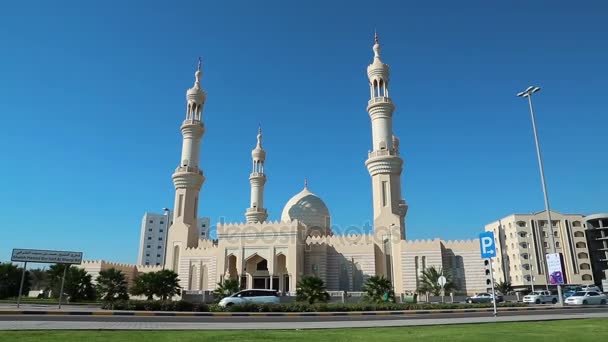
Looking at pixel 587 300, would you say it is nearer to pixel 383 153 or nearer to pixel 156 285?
pixel 383 153

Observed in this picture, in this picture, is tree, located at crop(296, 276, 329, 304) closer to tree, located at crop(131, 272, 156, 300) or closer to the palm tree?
the palm tree

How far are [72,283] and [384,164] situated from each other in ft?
102

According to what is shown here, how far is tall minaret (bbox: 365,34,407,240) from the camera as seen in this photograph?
144ft

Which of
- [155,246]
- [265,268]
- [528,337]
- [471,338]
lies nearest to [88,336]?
[471,338]

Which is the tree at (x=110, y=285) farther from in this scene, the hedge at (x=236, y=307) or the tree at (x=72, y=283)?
the hedge at (x=236, y=307)

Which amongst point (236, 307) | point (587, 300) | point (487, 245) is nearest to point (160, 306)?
point (236, 307)

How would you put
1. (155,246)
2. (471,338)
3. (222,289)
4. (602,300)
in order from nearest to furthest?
1. (471,338)
2. (602,300)
3. (222,289)
4. (155,246)

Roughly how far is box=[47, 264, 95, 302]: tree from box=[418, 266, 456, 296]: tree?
97.9 feet

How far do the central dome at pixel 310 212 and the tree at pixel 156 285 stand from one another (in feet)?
73.7

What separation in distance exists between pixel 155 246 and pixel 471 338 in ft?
364

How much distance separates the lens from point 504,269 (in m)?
78.3

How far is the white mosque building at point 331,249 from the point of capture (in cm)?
4212

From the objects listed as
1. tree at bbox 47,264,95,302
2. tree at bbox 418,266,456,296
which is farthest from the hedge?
tree at bbox 47,264,95,302

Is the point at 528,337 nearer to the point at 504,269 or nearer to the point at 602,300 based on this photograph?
the point at 602,300
